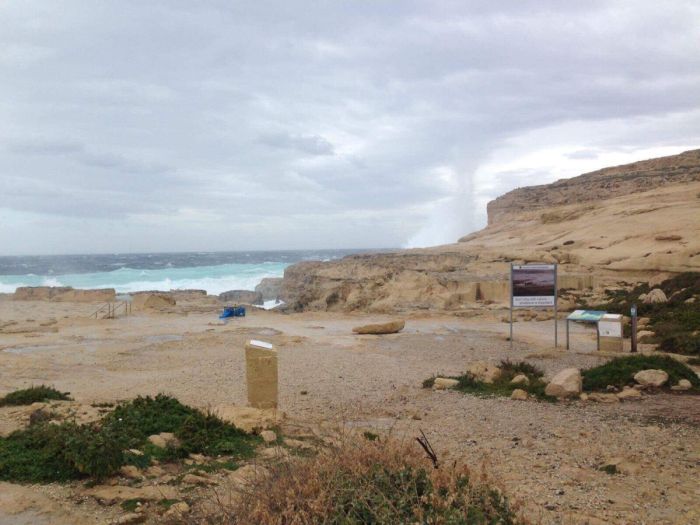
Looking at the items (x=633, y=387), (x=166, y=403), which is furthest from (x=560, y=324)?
(x=166, y=403)

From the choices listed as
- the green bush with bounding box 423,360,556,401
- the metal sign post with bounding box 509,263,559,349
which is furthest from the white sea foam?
the green bush with bounding box 423,360,556,401

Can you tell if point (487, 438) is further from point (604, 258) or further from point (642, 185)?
point (642, 185)

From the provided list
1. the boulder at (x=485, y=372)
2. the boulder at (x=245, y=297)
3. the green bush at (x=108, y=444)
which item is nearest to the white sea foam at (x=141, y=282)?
the boulder at (x=245, y=297)

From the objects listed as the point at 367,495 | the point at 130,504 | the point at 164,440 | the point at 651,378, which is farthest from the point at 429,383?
the point at 367,495

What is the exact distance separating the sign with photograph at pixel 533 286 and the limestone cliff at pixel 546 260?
11091 mm

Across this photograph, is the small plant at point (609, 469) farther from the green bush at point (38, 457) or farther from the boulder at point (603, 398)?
the green bush at point (38, 457)

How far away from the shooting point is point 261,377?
8.36 meters

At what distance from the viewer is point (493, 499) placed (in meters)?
3.47

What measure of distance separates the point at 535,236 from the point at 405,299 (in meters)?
21.4

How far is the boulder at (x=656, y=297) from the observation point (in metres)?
18.9

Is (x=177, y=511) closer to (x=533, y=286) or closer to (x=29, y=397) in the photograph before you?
(x=29, y=397)

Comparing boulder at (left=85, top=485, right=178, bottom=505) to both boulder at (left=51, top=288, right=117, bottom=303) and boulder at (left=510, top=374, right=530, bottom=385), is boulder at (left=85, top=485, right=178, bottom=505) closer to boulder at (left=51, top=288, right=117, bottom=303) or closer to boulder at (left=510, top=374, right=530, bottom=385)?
boulder at (left=510, top=374, right=530, bottom=385)

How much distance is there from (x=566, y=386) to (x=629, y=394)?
996 millimetres

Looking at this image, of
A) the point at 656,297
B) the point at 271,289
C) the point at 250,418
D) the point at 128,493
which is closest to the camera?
the point at 128,493
